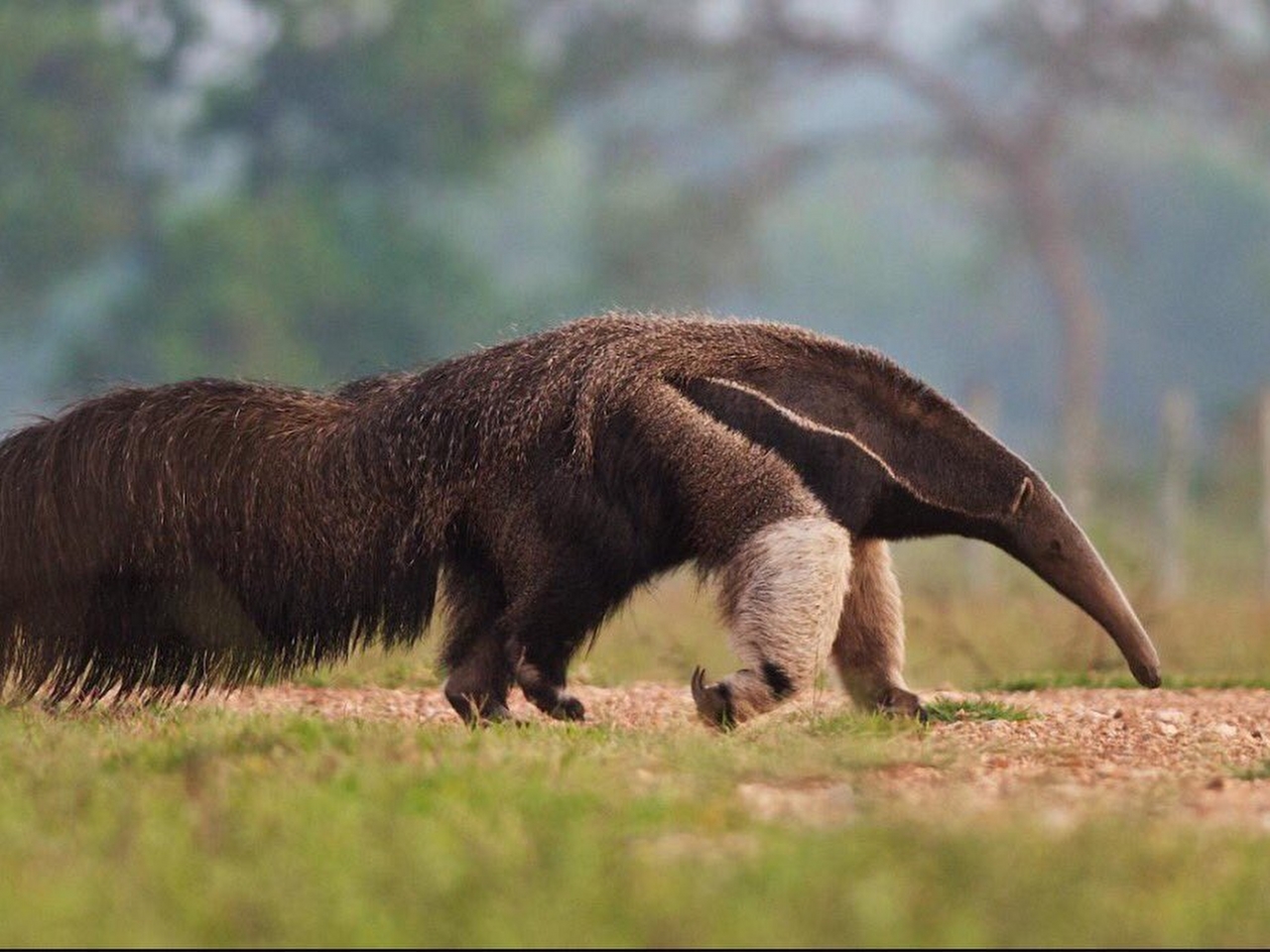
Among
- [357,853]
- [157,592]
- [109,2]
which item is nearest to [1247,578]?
[157,592]

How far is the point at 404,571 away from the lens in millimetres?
6027

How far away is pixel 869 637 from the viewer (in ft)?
22.2

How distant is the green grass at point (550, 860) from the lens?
322 cm

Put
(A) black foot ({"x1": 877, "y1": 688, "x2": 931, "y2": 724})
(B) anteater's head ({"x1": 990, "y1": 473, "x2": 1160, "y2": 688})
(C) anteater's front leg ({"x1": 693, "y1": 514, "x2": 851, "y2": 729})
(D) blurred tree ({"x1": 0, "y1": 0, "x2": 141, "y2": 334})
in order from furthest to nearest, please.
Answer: (D) blurred tree ({"x1": 0, "y1": 0, "x2": 141, "y2": 334}) < (B) anteater's head ({"x1": 990, "y1": 473, "x2": 1160, "y2": 688}) < (A) black foot ({"x1": 877, "y1": 688, "x2": 931, "y2": 724}) < (C) anteater's front leg ({"x1": 693, "y1": 514, "x2": 851, "y2": 729})

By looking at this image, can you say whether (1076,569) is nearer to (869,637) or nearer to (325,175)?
(869,637)

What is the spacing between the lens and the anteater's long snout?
6.82m

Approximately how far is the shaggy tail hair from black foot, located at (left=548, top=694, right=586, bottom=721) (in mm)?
468

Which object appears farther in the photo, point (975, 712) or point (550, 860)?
point (975, 712)

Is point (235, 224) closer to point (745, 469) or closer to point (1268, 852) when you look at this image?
point (745, 469)

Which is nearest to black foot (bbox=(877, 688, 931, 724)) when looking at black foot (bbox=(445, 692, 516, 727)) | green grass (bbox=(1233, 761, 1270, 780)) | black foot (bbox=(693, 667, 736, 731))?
black foot (bbox=(693, 667, 736, 731))

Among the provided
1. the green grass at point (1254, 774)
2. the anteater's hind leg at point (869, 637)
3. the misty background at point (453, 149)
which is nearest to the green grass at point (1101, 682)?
the anteater's hind leg at point (869, 637)

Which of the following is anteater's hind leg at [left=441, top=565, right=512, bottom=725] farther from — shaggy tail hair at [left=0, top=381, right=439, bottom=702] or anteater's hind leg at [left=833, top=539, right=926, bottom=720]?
anteater's hind leg at [left=833, top=539, right=926, bottom=720]

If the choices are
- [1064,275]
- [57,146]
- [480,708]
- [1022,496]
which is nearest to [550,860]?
[480,708]

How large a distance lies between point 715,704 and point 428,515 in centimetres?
100
